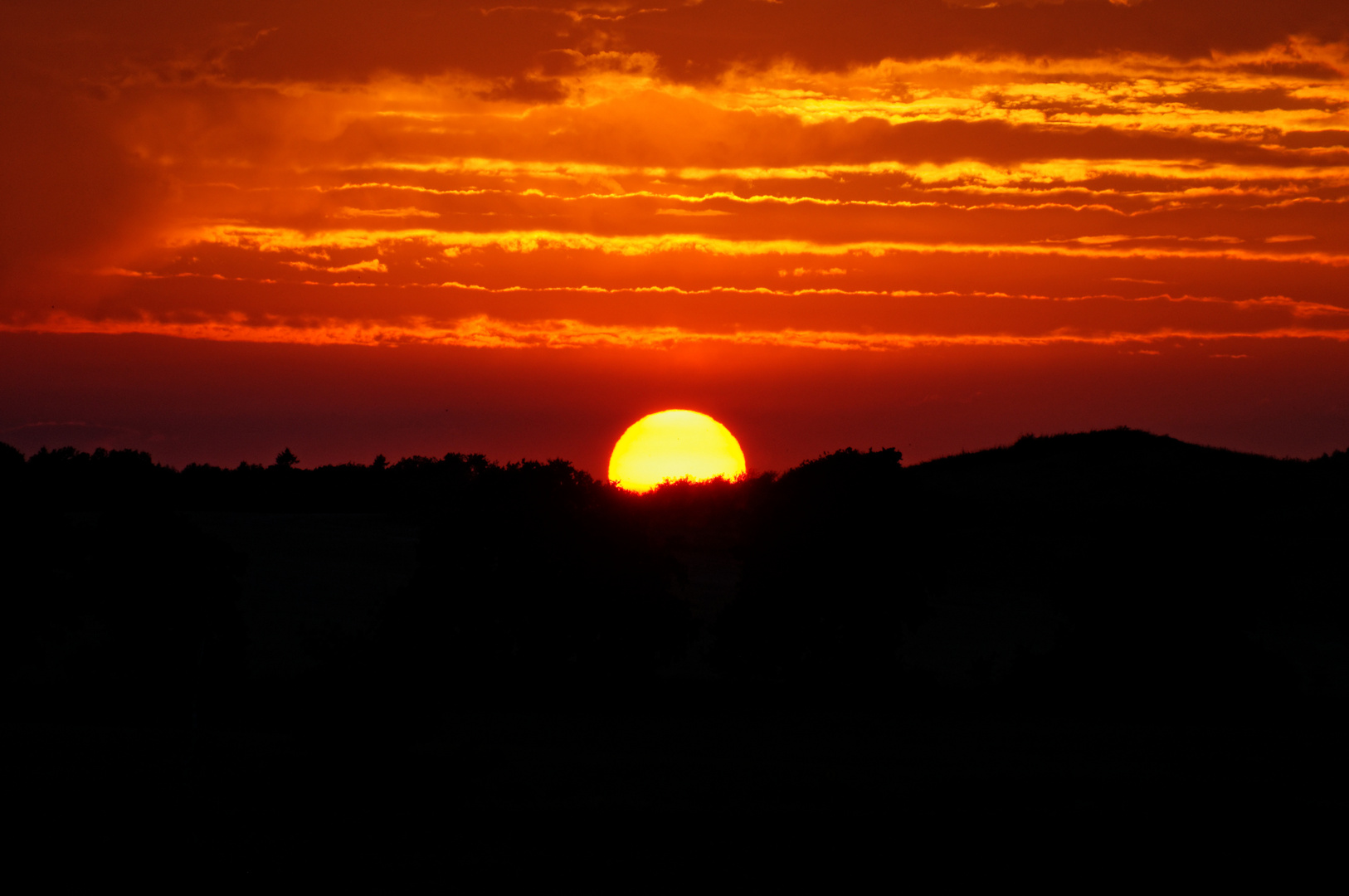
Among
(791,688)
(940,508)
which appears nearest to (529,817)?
(791,688)

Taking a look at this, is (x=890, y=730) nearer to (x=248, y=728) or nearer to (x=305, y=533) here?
(x=248, y=728)

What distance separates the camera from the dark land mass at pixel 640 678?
73.6 feet

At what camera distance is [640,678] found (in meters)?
37.2

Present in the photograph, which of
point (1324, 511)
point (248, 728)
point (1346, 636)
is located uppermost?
point (1324, 511)

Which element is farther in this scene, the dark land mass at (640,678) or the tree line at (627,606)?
the tree line at (627,606)

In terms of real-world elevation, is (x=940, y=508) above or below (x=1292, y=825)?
above

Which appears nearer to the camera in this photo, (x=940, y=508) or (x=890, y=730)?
(x=890, y=730)

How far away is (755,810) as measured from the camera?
21859 mm

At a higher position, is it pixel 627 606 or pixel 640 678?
pixel 627 606

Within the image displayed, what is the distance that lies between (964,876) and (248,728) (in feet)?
60.1

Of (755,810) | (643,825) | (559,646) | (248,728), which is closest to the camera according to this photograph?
(643,825)

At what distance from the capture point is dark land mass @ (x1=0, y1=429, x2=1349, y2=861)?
22422mm

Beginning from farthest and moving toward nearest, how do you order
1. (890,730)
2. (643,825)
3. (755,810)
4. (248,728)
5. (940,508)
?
(940,508) < (890,730) < (248,728) < (755,810) < (643,825)

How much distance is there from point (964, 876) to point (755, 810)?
430cm
